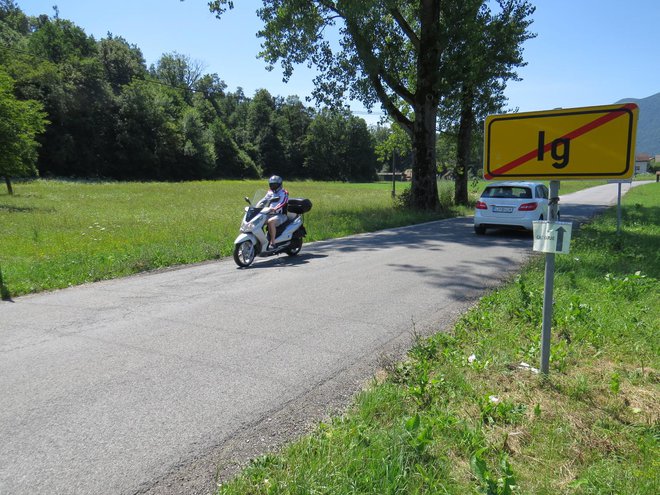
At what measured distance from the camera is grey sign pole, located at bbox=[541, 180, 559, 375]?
3.52 metres

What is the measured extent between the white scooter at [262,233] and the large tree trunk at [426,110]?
11.0 metres

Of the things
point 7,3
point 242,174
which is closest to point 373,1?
point 242,174

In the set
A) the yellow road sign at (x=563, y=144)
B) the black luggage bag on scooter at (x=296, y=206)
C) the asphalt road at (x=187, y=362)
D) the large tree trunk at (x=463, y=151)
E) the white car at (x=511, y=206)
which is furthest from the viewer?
the large tree trunk at (x=463, y=151)

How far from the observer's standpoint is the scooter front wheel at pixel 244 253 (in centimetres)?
921

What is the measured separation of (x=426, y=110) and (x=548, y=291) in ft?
58.0

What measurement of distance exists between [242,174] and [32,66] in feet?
125

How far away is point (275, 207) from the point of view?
33.0 ft

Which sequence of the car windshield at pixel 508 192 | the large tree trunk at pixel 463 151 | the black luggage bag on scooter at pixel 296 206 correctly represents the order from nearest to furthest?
the black luggage bag on scooter at pixel 296 206
the car windshield at pixel 508 192
the large tree trunk at pixel 463 151

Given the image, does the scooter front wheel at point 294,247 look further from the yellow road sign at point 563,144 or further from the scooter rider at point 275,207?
the yellow road sign at point 563,144

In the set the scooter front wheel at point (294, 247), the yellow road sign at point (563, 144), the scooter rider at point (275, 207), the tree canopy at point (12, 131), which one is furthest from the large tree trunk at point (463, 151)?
the tree canopy at point (12, 131)

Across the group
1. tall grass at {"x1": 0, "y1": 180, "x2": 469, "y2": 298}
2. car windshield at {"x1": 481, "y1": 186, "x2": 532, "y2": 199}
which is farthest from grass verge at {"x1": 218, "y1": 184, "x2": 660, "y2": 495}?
car windshield at {"x1": 481, "y1": 186, "x2": 532, "y2": 199}

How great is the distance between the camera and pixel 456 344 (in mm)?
4605

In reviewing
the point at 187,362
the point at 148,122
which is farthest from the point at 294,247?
the point at 148,122

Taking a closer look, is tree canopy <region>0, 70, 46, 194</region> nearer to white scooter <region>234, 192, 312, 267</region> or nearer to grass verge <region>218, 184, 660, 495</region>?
white scooter <region>234, 192, 312, 267</region>
